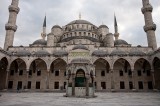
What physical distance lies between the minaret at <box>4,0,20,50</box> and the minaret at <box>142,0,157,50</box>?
22.1 m

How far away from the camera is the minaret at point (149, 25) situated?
25344mm

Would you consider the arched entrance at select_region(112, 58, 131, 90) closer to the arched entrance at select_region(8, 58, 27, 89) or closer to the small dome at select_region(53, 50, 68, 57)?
the small dome at select_region(53, 50, 68, 57)

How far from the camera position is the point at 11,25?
1004 inches

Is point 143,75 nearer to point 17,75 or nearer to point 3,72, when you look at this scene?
point 17,75

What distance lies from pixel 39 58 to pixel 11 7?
10542 millimetres

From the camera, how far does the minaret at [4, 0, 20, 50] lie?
25531mm

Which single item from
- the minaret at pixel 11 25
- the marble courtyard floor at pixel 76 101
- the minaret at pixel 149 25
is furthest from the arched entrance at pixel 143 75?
the minaret at pixel 11 25

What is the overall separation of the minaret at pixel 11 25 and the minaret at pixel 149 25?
22097mm

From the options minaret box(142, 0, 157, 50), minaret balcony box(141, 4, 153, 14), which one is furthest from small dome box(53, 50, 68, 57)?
minaret balcony box(141, 4, 153, 14)

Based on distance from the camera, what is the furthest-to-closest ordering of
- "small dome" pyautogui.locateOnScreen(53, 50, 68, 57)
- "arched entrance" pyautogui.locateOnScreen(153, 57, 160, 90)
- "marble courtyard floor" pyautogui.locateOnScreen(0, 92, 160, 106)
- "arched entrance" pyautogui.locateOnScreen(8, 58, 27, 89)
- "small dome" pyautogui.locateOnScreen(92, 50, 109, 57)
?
"arched entrance" pyautogui.locateOnScreen(8, 58, 27, 89), "small dome" pyautogui.locateOnScreen(53, 50, 68, 57), "small dome" pyautogui.locateOnScreen(92, 50, 109, 57), "arched entrance" pyautogui.locateOnScreen(153, 57, 160, 90), "marble courtyard floor" pyautogui.locateOnScreen(0, 92, 160, 106)

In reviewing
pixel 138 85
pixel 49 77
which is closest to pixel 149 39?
pixel 138 85

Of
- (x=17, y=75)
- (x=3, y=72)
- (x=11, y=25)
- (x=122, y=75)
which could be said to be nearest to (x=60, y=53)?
(x=17, y=75)

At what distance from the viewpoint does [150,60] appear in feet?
73.0

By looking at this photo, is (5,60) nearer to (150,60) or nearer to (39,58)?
(39,58)
